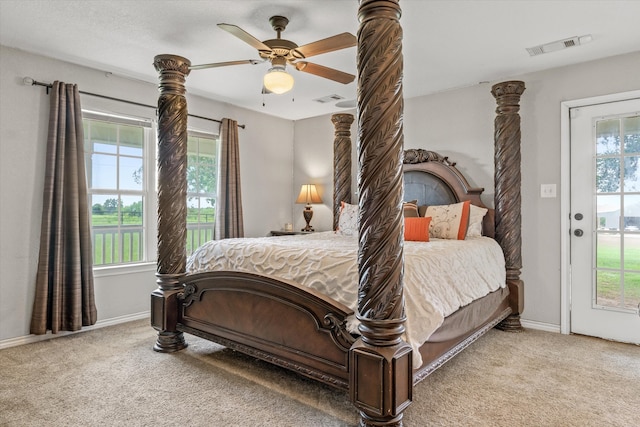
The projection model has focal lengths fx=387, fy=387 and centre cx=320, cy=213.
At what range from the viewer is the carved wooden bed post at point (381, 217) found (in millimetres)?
1832

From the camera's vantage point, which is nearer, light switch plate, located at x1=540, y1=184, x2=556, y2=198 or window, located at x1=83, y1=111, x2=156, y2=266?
light switch plate, located at x1=540, y1=184, x2=556, y2=198

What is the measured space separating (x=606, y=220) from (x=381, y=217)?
2808 millimetres

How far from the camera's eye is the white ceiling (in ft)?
8.48

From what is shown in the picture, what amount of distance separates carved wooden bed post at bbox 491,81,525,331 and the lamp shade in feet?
8.10

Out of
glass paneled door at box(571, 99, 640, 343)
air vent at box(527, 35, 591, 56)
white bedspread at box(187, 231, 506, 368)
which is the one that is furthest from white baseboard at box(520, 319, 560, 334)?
air vent at box(527, 35, 591, 56)

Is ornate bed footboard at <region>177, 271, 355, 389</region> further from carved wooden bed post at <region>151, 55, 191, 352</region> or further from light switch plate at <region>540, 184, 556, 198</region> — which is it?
light switch plate at <region>540, 184, 556, 198</region>

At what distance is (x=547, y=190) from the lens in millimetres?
3707

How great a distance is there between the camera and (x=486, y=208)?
155 inches

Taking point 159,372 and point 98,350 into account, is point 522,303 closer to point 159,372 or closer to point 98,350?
point 159,372

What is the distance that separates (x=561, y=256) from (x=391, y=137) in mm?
2737

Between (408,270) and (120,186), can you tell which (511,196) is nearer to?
(408,270)

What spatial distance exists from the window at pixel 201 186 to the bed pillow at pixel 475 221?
3013 millimetres

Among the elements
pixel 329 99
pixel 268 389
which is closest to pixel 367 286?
pixel 268 389

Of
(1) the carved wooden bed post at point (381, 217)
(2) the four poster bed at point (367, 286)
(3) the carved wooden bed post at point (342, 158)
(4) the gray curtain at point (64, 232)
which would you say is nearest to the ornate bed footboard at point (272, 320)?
(2) the four poster bed at point (367, 286)
